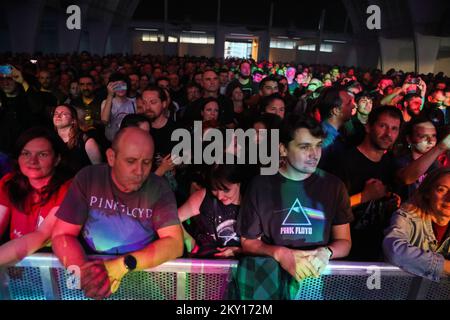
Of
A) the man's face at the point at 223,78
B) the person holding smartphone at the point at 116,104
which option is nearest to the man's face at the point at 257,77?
the man's face at the point at 223,78

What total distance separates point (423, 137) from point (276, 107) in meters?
1.65

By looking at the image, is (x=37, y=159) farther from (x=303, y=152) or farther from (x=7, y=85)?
(x=7, y=85)

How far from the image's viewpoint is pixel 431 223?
2.41 meters

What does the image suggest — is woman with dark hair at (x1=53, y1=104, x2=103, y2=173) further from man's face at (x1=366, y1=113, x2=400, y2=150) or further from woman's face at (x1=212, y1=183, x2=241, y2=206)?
man's face at (x1=366, y1=113, x2=400, y2=150)

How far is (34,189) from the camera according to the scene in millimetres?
2576

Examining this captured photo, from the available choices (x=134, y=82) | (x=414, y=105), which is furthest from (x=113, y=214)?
(x=134, y=82)

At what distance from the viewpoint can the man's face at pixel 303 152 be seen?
2.43m

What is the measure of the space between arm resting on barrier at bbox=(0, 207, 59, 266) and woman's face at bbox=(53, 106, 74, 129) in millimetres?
1574

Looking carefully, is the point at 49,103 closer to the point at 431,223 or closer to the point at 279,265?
the point at 279,265

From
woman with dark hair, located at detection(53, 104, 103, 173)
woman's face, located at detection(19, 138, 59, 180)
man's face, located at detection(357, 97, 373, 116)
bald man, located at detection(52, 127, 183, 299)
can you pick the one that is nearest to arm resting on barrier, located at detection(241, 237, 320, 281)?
bald man, located at detection(52, 127, 183, 299)

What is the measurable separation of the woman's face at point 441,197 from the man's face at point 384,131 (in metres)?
0.89

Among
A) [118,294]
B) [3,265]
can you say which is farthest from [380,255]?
[3,265]

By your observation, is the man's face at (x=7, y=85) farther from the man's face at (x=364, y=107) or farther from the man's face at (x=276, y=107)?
the man's face at (x=364, y=107)
